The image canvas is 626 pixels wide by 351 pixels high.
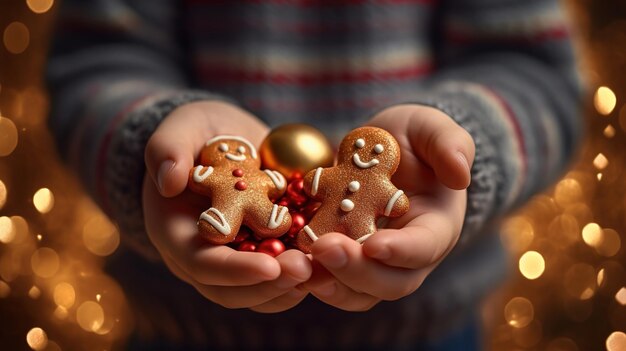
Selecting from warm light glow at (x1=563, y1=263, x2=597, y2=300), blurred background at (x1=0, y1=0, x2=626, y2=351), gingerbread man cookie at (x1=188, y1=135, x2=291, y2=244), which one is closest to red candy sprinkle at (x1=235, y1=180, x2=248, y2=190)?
gingerbread man cookie at (x1=188, y1=135, x2=291, y2=244)

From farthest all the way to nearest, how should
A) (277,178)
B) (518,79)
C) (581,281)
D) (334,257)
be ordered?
(581,281) → (518,79) → (277,178) → (334,257)

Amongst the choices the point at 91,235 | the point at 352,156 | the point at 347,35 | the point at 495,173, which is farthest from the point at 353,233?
the point at 91,235

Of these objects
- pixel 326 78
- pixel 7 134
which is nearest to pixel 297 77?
pixel 326 78

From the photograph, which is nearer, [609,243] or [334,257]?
[334,257]

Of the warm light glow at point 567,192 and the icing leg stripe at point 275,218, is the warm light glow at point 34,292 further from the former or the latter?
the warm light glow at point 567,192

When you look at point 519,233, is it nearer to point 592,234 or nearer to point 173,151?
point 592,234

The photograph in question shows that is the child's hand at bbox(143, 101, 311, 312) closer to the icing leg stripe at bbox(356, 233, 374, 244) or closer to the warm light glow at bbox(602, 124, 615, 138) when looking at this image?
the icing leg stripe at bbox(356, 233, 374, 244)

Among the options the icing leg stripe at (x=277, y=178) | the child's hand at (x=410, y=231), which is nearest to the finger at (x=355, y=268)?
the child's hand at (x=410, y=231)
